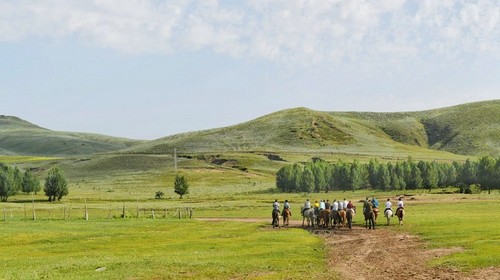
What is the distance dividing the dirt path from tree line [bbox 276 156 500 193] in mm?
110340

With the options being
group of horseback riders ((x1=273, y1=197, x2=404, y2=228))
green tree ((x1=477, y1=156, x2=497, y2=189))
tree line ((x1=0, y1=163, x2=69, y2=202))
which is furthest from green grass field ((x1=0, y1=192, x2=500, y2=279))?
green tree ((x1=477, y1=156, x2=497, y2=189))

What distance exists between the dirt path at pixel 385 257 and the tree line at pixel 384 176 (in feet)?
362

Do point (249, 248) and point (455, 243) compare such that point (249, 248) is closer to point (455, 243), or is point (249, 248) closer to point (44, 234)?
point (455, 243)

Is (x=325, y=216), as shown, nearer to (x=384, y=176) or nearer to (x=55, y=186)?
(x=55, y=186)

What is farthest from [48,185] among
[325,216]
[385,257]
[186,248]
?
[385,257]

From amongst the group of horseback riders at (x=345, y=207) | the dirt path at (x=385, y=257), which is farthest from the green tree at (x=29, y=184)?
the dirt path at (x=385, y=257)

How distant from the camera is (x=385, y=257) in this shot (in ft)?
128

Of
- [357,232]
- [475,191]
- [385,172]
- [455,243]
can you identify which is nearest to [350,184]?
[385,172]

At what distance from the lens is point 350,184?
16950cm

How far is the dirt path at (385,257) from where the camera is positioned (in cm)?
3173

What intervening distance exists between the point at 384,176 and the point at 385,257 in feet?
425

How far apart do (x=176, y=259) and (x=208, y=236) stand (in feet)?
52.2

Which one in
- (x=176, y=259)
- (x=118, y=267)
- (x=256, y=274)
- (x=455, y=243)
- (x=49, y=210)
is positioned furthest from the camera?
(x=49, y=210)

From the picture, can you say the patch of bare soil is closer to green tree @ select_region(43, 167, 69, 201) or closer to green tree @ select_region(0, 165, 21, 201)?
green tree @ select_region(43, 167, 69, 201)
